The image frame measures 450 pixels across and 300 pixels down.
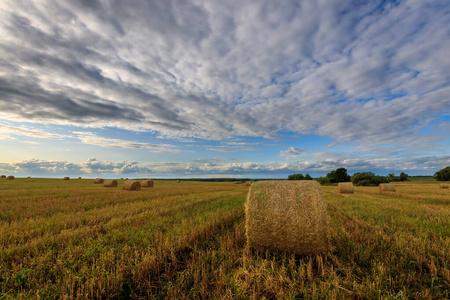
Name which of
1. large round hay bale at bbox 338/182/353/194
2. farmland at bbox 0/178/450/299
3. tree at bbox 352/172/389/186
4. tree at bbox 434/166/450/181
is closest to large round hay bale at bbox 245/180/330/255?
farmland at bbox 0/178/450/299

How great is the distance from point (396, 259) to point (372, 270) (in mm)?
932

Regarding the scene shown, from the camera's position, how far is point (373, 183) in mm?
53562

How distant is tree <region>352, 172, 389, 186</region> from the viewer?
53.5 m

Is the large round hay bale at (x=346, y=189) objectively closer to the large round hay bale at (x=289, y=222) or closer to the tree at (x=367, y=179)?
the large round hay bale at (x=289, y=222)

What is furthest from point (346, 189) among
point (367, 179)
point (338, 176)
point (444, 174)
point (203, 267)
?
point (444, 174)

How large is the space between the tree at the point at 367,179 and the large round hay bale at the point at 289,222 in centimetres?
6003

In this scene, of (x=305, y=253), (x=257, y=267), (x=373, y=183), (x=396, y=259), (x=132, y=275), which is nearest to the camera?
(x=132, y=275)

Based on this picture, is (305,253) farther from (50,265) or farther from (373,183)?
(373,183)

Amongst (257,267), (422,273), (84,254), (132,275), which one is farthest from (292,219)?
(84,254)

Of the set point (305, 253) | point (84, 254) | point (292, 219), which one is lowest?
point (305, 253)

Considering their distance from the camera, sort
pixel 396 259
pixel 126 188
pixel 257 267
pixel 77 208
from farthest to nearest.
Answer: pixel 126 188 → pixel 77 208 → pixel 396 259 → pixel 257 267

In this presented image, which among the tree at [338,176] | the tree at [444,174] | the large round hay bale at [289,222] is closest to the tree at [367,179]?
the tree at [338,176]

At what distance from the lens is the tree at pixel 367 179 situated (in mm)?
53500

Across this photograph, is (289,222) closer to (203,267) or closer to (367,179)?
(203,267)
